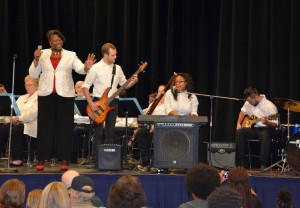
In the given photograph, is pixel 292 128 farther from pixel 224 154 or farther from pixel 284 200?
pixel 284 200

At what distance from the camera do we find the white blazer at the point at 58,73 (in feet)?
28.4

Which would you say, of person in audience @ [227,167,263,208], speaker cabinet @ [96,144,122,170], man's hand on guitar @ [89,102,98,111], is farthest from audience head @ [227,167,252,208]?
man's hand on guitar @ [89,102,98,111]

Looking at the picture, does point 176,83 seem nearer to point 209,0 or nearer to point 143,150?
point 143,150

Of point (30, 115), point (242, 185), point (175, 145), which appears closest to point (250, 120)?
point (175, 145)

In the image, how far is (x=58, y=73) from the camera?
8.67 m

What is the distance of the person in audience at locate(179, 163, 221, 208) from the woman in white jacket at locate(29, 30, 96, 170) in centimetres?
439

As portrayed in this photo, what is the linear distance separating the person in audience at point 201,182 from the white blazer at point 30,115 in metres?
5.28

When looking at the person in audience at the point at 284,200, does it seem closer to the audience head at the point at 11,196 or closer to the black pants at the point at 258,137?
the audience head at the point at 11,196

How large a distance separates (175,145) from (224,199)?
Result: 511 centimetres

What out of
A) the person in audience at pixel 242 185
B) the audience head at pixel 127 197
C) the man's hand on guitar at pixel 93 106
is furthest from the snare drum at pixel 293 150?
the audience head at pixel 127 197

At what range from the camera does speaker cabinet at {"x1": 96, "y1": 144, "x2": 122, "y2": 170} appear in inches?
352

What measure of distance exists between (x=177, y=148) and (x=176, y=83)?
117 cm

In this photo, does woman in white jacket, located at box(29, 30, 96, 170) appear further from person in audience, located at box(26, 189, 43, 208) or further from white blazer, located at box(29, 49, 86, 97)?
person in audience, located at box(26, 189, 43, 208)

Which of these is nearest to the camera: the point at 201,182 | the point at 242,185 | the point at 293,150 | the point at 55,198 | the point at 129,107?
the point at 55,198
